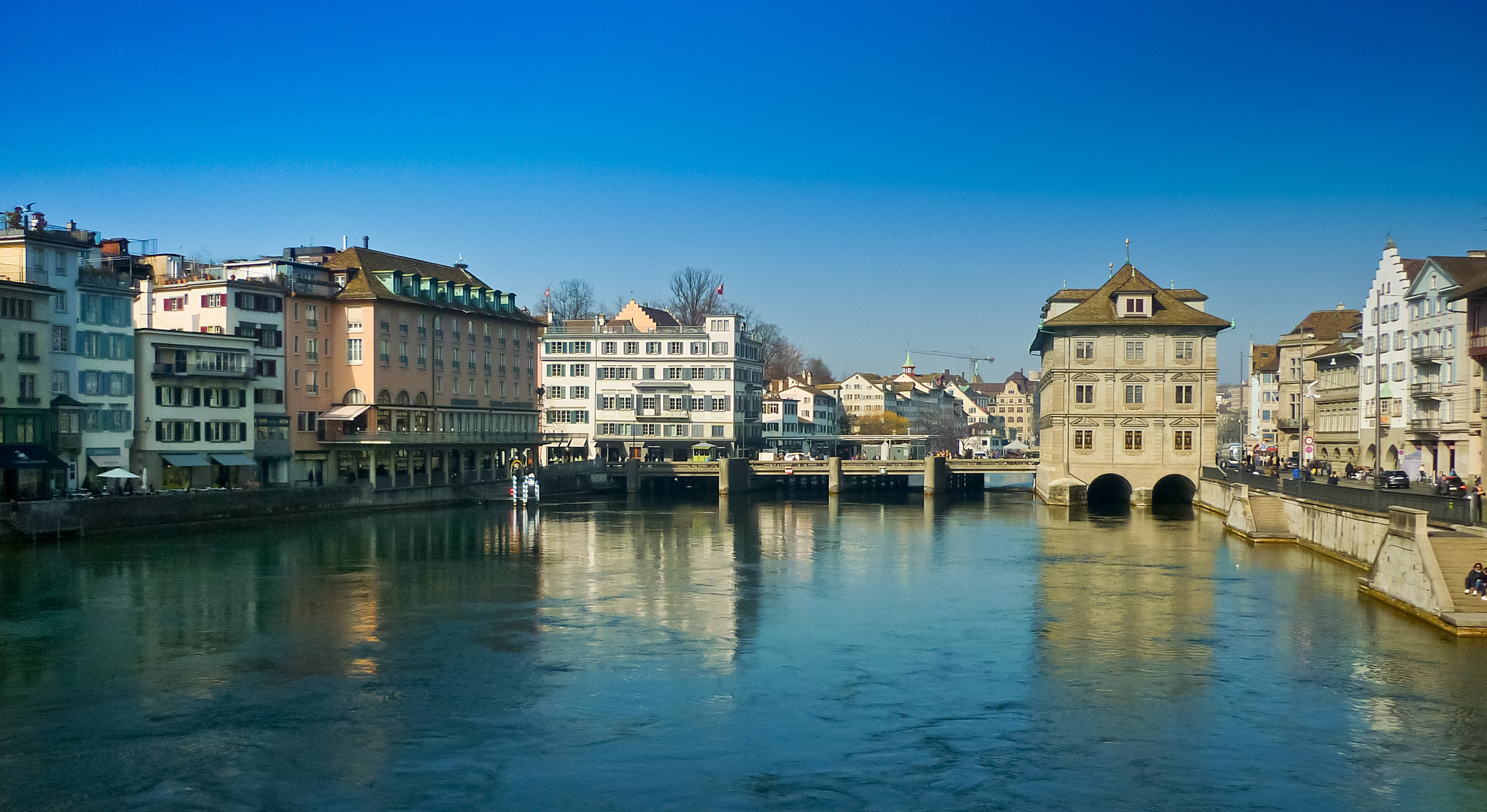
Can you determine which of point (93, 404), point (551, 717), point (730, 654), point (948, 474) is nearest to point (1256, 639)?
point (730, 654)

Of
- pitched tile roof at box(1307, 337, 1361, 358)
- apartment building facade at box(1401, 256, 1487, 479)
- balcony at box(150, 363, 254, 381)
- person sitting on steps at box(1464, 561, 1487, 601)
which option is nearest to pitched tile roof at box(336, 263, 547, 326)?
balcony at box(150, 363, 254, 381)

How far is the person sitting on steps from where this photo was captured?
35.1 m

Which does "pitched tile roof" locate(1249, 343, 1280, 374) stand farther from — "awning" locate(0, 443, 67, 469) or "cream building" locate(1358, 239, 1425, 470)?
"awning" locate(0, 443, 67, 469)

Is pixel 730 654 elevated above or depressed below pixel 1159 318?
below

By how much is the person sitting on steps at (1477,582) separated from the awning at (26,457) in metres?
61.4

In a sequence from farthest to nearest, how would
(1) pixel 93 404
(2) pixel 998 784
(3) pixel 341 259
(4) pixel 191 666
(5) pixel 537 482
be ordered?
1. (5) pixel 537 482
2. (3) pixel 341 259
3. (1) pixel 93 404
4. (4) pixel 191 666
5. (2) pixel 998 784

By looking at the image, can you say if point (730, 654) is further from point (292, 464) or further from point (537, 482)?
point (537, 482)

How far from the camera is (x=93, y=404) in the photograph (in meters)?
72.4

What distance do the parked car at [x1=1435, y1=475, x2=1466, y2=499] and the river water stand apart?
4622 millimetres

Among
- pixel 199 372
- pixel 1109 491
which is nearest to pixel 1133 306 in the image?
pixel 1109 491

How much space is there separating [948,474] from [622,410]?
33.2 meters

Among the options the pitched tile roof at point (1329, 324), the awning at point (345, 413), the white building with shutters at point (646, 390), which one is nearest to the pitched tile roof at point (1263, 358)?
the pitched tile roof at point (1329, 324)

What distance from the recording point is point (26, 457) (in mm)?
65438

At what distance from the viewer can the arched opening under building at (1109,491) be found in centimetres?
9794
